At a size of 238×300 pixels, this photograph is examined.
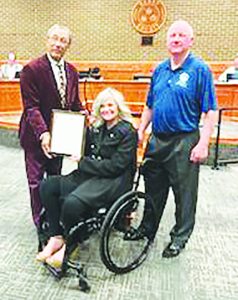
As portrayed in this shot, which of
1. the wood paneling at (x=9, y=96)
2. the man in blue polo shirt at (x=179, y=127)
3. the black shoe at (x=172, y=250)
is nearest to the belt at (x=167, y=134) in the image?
the man in blue polo shirt at (x=179, y=127)

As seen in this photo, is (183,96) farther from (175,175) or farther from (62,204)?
(62,204)

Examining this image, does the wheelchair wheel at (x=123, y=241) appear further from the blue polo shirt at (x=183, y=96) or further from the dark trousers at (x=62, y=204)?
the blue polo shirt at (x=183, y=96)

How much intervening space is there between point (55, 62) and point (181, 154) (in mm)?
933

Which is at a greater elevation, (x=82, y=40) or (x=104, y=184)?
(x=82, y=40)

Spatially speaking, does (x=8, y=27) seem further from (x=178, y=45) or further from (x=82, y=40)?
(x=178, y=45)

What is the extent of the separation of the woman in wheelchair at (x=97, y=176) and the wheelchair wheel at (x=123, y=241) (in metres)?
0.10

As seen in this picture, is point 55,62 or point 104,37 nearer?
point 55,62

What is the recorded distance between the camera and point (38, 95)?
231 centimetres

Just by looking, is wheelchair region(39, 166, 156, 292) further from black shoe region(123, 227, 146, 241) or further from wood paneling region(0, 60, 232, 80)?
wood paneling region(0, 60, 232, 80)

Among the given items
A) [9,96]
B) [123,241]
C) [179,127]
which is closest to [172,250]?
[123,241]

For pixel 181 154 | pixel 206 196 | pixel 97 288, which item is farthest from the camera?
pixel 206 196

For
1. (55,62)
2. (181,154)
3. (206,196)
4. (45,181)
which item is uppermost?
(55,62)

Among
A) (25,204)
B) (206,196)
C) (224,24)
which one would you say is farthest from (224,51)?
(25,204)

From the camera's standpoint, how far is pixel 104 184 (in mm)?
2127
